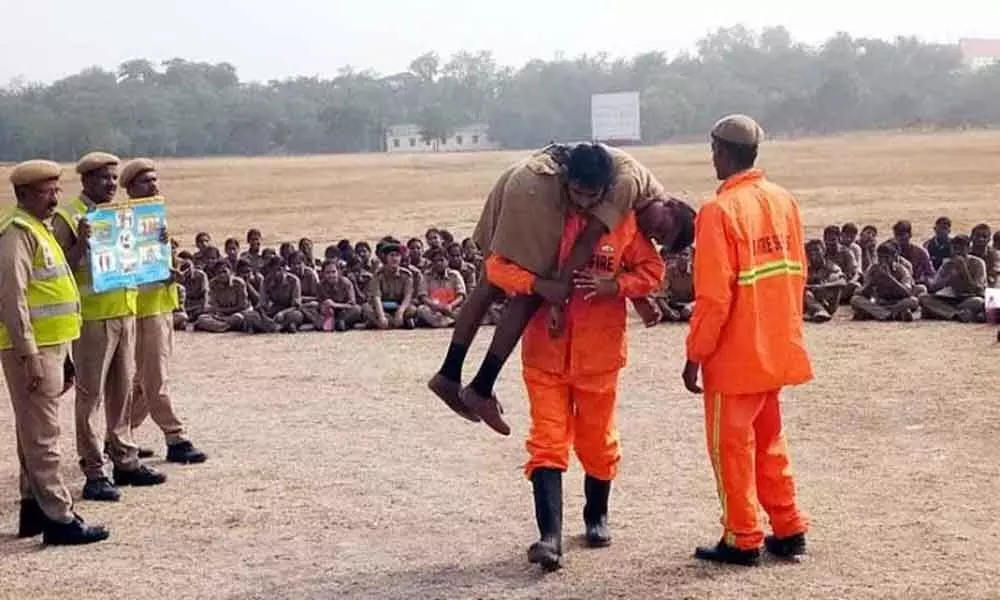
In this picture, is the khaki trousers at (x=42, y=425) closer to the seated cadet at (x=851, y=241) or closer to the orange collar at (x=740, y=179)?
the orange collar at (x=740, y=179)

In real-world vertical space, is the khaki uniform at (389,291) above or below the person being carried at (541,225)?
below

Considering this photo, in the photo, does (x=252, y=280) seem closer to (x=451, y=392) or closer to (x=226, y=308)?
(x=226, y=308)

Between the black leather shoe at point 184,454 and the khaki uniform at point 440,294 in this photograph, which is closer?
the black leather shoe at point 184,454

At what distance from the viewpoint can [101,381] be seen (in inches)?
303

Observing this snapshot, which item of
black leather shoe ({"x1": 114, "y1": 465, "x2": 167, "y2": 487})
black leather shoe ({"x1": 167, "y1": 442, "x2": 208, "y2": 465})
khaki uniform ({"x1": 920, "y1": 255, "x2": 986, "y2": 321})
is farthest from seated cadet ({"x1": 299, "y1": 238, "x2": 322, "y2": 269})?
black leather shoe ({"x1": 114, "y1": 465, "x2": 167, "y2": 487})

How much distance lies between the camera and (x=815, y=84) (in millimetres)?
91250

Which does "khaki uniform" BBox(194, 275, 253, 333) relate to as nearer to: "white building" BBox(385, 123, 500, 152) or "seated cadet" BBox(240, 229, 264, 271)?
"seated cadet" BBox(240, 229, 264, 271)

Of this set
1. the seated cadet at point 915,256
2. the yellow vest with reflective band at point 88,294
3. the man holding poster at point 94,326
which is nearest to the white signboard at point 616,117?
the seated cadet at point 915,256

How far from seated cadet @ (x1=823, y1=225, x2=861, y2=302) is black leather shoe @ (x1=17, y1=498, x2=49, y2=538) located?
32.0ft

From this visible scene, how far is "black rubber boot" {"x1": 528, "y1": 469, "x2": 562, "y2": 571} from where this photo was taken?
607 cm

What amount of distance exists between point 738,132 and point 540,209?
36.5 inches

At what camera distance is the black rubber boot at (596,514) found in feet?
21.3

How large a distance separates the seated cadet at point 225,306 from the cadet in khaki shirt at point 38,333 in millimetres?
7889

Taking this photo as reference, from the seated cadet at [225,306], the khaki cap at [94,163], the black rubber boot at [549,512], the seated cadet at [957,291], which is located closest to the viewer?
the black rubber boot at [549,512]
